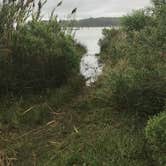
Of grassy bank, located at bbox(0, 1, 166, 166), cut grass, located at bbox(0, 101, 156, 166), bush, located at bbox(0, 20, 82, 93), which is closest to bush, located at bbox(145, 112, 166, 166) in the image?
grassy bank, located at bbox(0, 1, 166, 166)

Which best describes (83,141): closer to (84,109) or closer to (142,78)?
(142,78)

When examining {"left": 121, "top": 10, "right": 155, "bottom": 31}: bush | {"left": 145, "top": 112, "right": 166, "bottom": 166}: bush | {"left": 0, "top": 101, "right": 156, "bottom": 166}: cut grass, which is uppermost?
{"left": 121, "top": 10, "right": 155, "bottom": 31}: bush

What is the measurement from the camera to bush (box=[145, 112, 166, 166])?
4480mm

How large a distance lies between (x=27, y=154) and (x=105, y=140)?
951mm

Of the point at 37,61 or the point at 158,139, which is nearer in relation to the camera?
the point at 158,139

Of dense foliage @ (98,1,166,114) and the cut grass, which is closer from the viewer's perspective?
the cut grass

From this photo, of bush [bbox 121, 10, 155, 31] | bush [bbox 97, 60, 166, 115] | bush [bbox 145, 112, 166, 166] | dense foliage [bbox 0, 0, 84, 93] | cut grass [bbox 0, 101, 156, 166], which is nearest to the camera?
bush [bbox 145, 112, 166, 166]

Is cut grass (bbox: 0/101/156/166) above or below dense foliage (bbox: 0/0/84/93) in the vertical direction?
below

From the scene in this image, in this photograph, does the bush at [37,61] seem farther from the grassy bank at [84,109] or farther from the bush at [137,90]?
the bush at [137,90]

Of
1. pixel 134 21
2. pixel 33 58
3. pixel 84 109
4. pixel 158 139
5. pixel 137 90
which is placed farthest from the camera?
pixel 134 21

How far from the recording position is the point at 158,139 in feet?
14.9

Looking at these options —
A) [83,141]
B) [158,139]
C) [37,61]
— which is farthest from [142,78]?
[37,61]

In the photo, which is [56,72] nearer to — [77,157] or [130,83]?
[130,83]

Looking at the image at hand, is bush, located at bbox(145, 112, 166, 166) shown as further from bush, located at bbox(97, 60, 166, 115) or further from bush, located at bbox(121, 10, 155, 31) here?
bush, located at bbox(121, 10, 155, 31)
